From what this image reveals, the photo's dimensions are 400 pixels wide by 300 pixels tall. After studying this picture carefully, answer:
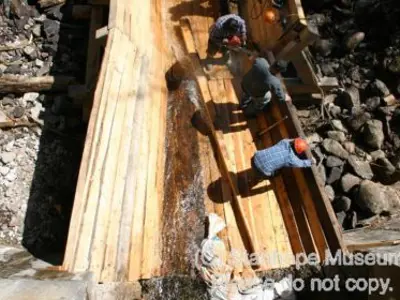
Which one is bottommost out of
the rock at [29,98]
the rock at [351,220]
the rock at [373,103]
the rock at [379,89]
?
the rock at [351,220]

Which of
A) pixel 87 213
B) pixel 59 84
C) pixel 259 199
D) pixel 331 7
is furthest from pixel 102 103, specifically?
pixel 331 7

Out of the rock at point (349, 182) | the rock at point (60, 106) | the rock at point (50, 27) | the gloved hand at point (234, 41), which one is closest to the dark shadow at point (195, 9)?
the gloved hand at point (234, 41)

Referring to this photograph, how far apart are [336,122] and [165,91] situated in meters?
4.22

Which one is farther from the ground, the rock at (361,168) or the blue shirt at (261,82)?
the blue shirt at (261,82)

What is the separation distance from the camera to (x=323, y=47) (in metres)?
11.1

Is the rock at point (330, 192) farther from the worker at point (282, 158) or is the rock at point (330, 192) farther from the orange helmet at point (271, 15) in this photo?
the orange helmet at point (271, 15)

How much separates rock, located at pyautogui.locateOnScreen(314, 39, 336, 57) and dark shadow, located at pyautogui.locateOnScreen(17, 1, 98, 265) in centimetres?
533

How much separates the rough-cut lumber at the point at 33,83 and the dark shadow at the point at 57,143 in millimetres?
46

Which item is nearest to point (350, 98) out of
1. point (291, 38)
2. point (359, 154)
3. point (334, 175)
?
point (359, 154)

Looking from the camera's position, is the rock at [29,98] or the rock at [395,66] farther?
the rock at [395,66]

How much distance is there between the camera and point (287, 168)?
24.0 feet

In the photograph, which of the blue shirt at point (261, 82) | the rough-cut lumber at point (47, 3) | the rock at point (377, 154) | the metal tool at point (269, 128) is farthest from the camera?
the rough-cut lumber at point (47, 3)

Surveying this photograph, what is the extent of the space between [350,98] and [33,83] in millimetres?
6755

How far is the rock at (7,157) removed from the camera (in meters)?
8.88
